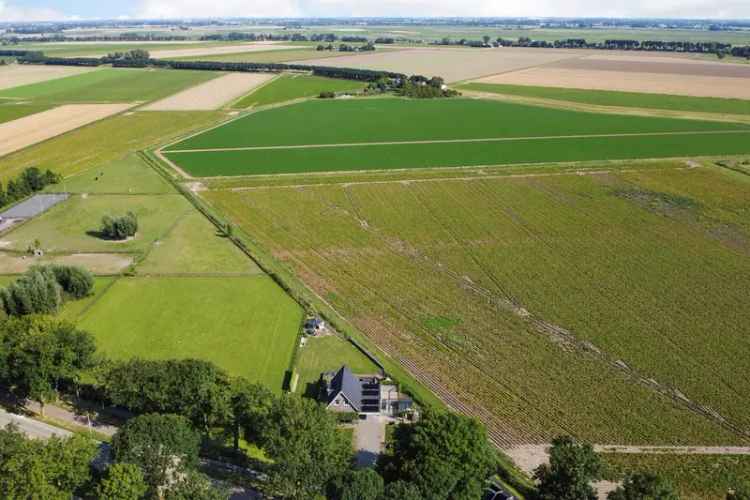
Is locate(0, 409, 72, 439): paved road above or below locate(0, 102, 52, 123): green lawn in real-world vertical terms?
below

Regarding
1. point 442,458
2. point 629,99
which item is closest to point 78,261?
point 442,458

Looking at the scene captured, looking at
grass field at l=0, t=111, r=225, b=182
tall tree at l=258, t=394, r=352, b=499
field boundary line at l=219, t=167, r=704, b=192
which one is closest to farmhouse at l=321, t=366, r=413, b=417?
tall tree at l=258, t=394, r=352, b=499

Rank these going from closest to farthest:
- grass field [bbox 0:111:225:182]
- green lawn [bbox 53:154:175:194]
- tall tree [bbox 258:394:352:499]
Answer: tall tree [bbox 258:394:352:499], green lawn [bbox 53:154:175:194], grass field [bbox 0:111:225:182]

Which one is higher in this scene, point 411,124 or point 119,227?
point 411,124

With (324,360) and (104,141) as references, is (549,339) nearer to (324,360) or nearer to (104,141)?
(324,360)

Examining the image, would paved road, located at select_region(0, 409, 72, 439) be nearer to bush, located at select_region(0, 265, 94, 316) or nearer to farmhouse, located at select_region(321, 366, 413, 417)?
bush, located at select_region(0, 265, 94, 316)

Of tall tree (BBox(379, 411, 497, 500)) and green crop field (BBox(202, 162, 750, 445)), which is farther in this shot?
green crop field (BBox(202, 162, 750, 445))

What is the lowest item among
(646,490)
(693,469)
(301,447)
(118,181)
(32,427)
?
(32,427)

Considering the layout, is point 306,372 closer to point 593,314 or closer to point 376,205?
point 593,314
